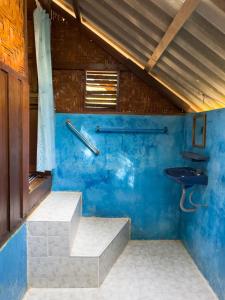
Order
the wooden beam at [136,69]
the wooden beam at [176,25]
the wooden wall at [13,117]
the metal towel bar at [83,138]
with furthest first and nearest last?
1. the metal towel bar at [83,138]
2. the wooden beam at [136,69]
3. the wooden wall at [13,117]
4. the wooden beam at [176,25]

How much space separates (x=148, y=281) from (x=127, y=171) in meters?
1.45

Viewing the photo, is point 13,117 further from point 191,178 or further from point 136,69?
point 136,69

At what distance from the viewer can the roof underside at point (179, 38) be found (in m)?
1.69

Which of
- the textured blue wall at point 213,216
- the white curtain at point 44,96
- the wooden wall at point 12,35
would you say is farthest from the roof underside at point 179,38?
the wooden wall at point 12,35

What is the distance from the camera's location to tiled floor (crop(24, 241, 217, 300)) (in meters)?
2.62

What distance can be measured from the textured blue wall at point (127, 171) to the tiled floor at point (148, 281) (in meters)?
0.50

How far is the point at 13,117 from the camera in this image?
7.13 ft

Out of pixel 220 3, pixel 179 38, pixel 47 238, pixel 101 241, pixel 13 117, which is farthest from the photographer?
pixel 101 241

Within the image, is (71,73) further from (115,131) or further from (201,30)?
(201,30)

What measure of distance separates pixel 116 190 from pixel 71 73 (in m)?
1.72

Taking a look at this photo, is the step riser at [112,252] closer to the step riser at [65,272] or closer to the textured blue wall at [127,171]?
the step riser at [65,272]

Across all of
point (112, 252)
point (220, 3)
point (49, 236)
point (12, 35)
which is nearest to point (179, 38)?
point (220, 3)

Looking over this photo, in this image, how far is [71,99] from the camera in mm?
3742

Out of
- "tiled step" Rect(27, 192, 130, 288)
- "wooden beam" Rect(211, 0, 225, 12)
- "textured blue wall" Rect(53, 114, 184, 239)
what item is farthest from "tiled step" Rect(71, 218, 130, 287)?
"wooden beam" Rect(211, 0, 225, 12)
